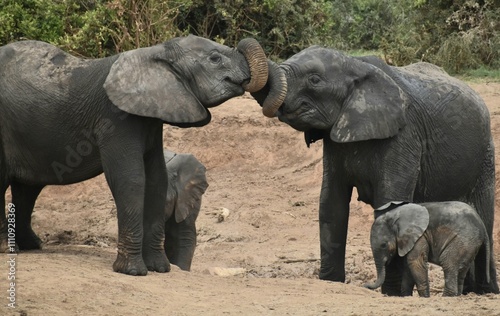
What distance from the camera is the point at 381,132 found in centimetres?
1002

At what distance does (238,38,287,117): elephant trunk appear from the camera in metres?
9.55

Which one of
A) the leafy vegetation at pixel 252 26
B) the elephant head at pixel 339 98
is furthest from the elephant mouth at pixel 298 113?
the leafy vegetation at pixel 252 26

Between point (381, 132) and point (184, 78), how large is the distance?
1.60 metres

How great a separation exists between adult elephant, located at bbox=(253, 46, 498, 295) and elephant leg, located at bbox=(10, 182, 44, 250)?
2.31 metres

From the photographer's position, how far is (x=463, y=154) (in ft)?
34.8

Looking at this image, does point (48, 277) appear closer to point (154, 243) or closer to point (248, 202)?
point (154, 243)

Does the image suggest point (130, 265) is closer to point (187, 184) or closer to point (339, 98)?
point (339, 98)

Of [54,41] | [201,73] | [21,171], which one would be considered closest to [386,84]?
[201,73]

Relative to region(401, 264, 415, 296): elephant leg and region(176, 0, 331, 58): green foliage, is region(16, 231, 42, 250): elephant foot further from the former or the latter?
region(176, 0, 331, 58): green foliage

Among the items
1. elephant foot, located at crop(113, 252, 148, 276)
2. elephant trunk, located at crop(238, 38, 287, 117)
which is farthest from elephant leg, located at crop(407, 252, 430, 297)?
elephant foot, located at crop(113, 252, 148, 276)

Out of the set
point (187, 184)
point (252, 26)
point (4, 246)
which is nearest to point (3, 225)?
point (4, 246)

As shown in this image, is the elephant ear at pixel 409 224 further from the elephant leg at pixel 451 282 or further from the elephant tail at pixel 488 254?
the elephant tail at pixel 488 254

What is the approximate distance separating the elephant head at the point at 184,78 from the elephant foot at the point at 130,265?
3.52ft

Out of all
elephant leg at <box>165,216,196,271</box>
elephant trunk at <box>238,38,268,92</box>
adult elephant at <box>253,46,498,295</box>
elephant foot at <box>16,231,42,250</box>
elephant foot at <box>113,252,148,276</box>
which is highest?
elephant trunk at <box>238,38,268,92</box>
